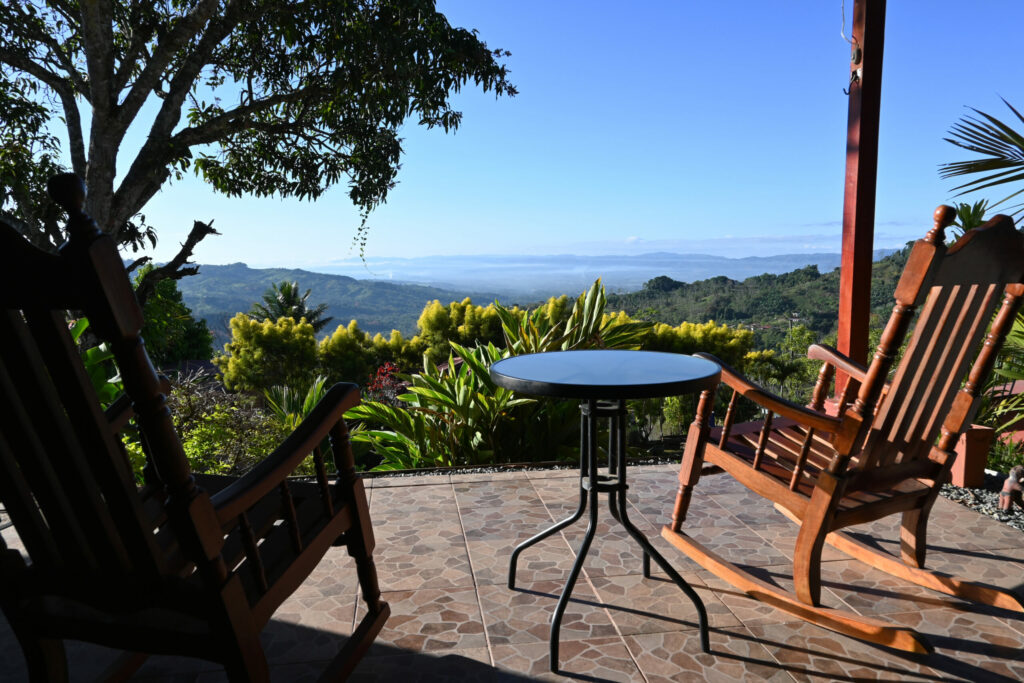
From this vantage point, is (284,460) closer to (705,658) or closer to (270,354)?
(705,658)

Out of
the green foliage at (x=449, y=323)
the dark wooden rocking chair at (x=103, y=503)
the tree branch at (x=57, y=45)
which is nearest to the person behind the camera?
the dark wooden rocking chair at (x=103, y=503)

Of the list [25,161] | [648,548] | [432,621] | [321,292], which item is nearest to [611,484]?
[648,548]

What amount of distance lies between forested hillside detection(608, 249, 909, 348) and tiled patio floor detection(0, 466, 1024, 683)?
34.7 feet

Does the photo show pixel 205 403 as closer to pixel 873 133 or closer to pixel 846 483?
pixel 846 483

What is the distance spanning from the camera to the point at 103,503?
1193mm

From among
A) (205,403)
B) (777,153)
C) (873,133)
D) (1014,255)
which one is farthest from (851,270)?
(777,153)

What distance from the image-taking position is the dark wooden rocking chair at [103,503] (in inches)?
40.5

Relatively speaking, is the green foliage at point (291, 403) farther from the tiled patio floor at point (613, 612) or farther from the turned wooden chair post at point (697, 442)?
the turned wooden chair post at point (697, 442)

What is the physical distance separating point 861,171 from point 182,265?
574 cm

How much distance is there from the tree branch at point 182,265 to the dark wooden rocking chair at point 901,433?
5.29 m

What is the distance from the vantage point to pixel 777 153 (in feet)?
186

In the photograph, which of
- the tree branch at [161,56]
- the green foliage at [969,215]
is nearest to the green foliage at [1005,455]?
the green foliage at [969,215]

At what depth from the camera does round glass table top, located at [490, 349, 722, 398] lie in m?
1.74

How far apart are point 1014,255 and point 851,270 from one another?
73.1 inches
